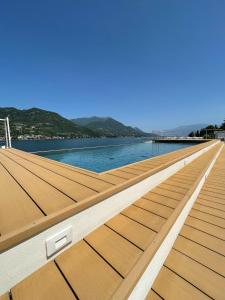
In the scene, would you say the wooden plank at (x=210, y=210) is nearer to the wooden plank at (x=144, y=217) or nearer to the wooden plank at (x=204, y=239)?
the wooden plank at (x=204, y=239)

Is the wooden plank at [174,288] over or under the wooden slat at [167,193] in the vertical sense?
under

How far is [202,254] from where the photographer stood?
3.56ft

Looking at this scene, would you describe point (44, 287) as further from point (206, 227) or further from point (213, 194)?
point (213, 194)

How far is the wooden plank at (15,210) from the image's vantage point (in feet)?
2.39

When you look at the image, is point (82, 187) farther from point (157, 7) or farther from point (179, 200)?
point (157, 7)

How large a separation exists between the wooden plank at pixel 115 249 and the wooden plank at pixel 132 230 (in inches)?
1.6

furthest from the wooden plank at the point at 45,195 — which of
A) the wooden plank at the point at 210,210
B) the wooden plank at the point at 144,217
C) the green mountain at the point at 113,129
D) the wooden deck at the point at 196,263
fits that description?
the green mountain at the point at 113,129

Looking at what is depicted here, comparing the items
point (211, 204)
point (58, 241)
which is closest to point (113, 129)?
point (211, 204)

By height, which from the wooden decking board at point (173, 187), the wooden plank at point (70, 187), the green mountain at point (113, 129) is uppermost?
the green mountain at point (113, 129)

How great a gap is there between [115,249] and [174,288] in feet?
1.29

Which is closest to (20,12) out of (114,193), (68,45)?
(68,45)

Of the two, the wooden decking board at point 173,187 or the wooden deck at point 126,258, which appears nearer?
the wooden deck at point 126,258

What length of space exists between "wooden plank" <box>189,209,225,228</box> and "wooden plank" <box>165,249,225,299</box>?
0.63 metres

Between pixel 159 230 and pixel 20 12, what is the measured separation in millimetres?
8121
